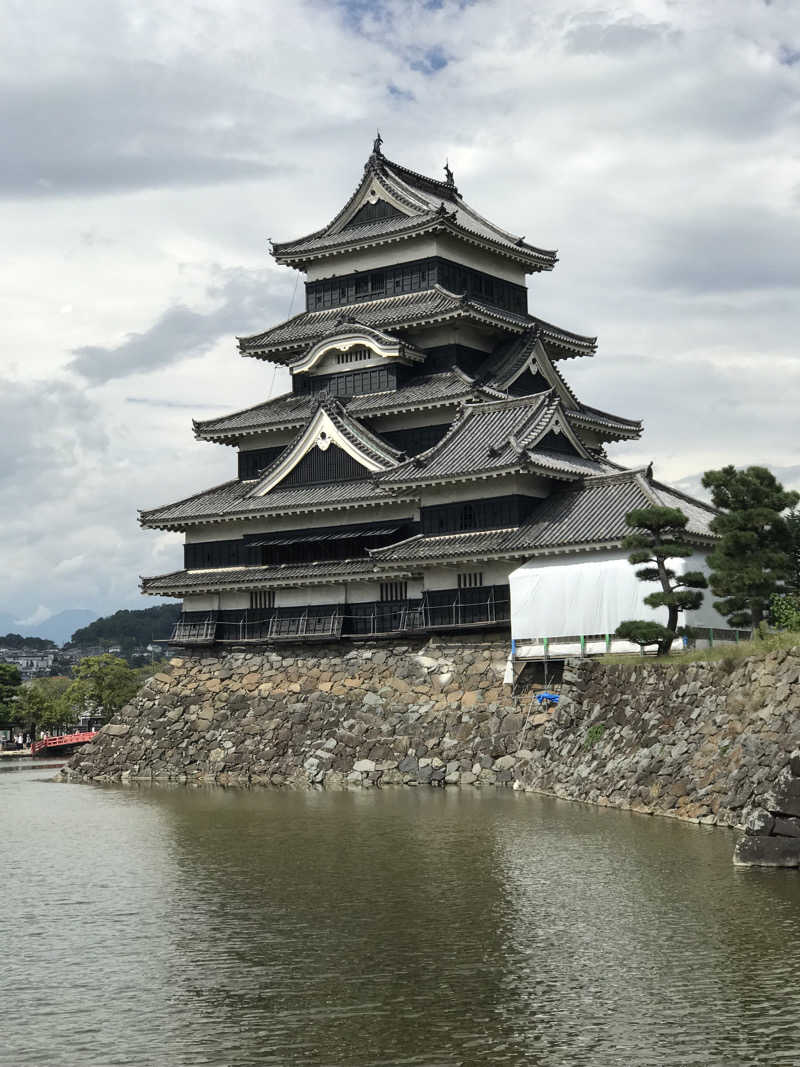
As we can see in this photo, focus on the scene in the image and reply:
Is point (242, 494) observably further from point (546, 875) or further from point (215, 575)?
point (546, 875)

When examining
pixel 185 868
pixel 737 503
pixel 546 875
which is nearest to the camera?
pixel 546 875

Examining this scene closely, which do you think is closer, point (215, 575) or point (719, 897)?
point (719, 897)

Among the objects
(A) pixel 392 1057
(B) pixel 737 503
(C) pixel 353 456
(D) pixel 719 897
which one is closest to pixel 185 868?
(D) pixel 719 897

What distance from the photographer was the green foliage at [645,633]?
37.4 m

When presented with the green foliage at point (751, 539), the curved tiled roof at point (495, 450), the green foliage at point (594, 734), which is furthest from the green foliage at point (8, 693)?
the green foliage at point (751, 539)

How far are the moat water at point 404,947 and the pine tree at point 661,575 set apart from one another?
649 cm

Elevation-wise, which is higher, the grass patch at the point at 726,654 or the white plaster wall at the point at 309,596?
the white plaster wall at the point at 309,596

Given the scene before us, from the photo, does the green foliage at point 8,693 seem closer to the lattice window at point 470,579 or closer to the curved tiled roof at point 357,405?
the curved tiled roof at point 357,405

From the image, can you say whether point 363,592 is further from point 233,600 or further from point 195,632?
point 195,632

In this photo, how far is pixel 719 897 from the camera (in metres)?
22.4

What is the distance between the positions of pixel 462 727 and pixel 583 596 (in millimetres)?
5974

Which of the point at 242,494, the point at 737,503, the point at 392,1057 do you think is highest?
the point at 242,494

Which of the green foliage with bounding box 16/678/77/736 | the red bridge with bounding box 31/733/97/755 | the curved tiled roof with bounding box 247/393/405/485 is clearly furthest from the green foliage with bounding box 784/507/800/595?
the green foliage with bounding box 16/678/77/736

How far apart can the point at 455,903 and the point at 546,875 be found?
281 cm
